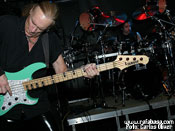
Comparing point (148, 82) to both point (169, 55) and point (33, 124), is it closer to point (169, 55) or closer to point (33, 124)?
point (169, 55)

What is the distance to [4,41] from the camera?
2014 mm

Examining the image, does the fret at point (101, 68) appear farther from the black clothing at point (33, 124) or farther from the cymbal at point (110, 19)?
the cymbal at point (110, 19)

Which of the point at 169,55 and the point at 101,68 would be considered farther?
the point at 169,55

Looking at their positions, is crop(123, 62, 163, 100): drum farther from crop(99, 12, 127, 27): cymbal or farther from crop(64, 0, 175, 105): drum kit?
crop(99, 12, 127, 27): cymbal

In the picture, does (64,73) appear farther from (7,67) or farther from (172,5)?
(172,5)

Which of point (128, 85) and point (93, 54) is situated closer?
point (128, 85)

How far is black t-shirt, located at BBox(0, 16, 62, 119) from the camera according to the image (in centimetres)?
199

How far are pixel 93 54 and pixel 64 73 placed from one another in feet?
9.46

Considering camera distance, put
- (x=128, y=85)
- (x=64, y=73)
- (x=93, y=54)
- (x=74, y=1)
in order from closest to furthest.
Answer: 1. (x=64, y=73)
2. (x=128, y=85)
3. (x=93, y=54)
4. (x=74, y=1)

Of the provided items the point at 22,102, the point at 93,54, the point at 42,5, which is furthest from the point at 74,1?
the point at 22,102

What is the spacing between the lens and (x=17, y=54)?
2.04m

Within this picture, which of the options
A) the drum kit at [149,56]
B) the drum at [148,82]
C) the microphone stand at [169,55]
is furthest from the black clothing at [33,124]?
the microphone stand at [169,55]

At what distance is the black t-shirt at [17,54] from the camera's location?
1993 mm

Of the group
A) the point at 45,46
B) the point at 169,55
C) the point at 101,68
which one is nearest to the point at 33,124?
the point at 45,46
